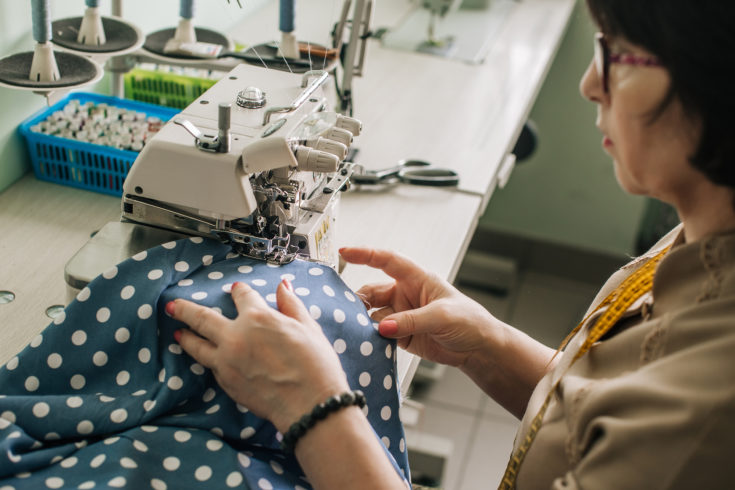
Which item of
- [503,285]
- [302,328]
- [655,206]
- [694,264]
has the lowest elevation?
[503,285]

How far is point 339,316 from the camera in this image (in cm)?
103

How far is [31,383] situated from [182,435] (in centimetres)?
21

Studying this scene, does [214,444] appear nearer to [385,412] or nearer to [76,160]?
[385,412]

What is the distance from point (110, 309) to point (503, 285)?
2582mm

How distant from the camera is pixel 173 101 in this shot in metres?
1.78

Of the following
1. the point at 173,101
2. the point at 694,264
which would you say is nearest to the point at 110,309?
the point at 694,264

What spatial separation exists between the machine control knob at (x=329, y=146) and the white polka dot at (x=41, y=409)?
1.61 feet

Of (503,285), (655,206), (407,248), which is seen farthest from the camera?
(503,285)

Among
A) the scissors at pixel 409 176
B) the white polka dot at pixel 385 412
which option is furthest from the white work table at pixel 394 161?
the white polka dot at pixel 385 412

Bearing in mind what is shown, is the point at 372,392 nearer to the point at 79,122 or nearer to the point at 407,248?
the point at 407,248

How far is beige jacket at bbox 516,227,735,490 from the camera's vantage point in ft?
2.44

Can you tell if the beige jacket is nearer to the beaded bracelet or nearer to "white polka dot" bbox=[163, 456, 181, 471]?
the beaded bracelet

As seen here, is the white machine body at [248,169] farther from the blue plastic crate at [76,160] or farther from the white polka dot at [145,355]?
the blue plastic crate at [76,160]

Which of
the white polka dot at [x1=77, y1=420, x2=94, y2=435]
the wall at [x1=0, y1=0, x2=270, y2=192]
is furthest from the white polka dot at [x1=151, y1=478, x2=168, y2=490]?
the wall at [x1=0, y1=0, x2=270, y2=192]
